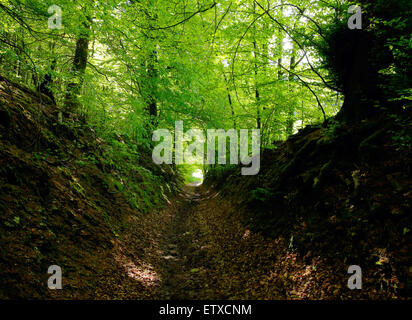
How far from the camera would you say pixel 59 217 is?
203 inches

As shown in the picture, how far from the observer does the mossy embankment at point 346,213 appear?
3.59 m

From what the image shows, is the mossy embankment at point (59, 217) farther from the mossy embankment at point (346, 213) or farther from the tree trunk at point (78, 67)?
the mossy embankment at point (346, 213)

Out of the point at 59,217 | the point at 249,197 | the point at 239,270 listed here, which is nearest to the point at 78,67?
the point at 59,217

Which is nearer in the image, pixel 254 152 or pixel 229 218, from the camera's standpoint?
pixel 229 218

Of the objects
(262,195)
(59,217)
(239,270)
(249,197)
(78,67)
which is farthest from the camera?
(249,197)

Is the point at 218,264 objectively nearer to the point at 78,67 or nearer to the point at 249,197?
the point at 249,197

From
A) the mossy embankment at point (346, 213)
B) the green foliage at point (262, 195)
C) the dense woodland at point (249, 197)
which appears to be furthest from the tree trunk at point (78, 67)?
the mossy embankment at point (346, 213)

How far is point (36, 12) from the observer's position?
5523 mm

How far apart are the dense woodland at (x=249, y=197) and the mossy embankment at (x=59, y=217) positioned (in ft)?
0.10

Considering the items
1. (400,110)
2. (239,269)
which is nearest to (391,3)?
(400,110)

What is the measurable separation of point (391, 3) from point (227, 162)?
1199 cm

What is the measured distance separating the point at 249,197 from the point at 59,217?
7.29 m

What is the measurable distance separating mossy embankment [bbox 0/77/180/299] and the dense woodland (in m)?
0.03
